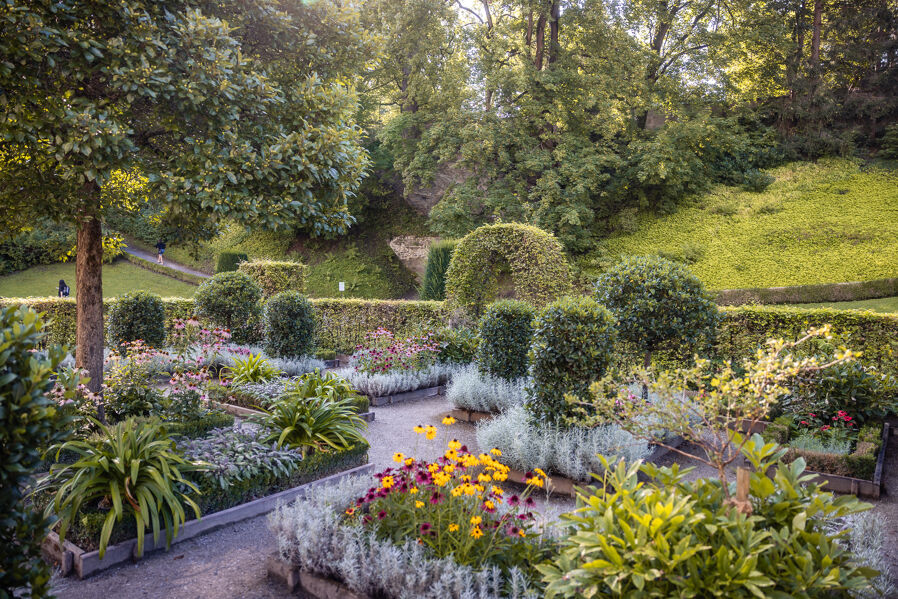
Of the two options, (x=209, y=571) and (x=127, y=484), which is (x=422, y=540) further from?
(x=127, y=484)

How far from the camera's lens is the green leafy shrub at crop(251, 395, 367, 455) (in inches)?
199

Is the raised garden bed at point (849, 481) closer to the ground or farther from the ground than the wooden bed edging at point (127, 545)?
closer to the ground

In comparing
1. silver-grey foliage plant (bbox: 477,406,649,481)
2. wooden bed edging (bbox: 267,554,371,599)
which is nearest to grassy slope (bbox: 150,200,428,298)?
silver-grey foliage plant (bbox: 477,406,649,481)

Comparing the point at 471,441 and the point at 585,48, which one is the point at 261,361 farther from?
the point at 585,48

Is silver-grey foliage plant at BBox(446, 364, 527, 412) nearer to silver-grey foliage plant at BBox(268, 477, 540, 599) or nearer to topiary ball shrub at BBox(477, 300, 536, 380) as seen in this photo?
topiary ball shrub at BBox(477, 300, 536, 380)

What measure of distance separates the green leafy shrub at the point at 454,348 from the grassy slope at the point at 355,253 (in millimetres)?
13460

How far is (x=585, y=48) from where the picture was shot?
1970cm

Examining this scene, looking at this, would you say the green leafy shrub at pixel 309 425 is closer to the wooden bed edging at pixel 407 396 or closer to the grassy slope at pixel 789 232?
the wooden bed edging at pixel 407 396

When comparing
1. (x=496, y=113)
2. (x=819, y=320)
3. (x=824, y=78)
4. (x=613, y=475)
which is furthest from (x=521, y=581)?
(x=824, y=78)

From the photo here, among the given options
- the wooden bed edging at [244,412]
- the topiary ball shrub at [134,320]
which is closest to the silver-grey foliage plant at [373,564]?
the wooden bed edging at [244,412]

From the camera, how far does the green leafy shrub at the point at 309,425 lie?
505 centimetres

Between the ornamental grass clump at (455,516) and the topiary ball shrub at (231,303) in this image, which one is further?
the topiary ball shrub at (231,303)

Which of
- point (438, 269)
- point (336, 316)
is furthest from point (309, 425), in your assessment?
point (438, 269)

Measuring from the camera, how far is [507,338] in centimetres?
799
